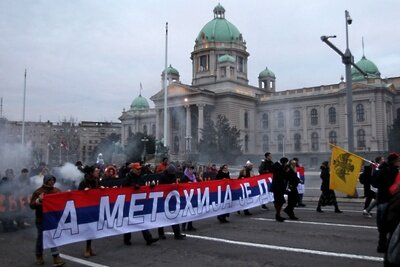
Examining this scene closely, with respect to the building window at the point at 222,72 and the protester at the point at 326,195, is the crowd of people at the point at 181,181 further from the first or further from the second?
the building window at the point at 222,72

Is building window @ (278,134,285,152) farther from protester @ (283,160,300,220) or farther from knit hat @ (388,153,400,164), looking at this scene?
knit hat @ (388,153,400,164)

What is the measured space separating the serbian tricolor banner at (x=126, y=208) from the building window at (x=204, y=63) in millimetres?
79603

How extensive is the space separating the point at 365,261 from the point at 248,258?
2032mm

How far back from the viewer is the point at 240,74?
295 ft

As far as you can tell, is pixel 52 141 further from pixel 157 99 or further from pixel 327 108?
pixel 327 108

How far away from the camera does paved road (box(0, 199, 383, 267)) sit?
7.75 m

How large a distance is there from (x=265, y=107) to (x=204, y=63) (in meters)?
17.1

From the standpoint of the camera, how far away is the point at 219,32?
9219 cm

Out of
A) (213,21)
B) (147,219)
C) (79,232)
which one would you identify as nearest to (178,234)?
(147,219)

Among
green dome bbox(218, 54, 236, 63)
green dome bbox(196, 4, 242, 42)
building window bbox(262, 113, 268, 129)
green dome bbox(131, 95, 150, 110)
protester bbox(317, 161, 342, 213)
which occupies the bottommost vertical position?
protester bbox(317, 161, 342, 213)

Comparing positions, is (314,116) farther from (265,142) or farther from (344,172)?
(344,172)

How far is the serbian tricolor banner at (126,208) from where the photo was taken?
7973 mm

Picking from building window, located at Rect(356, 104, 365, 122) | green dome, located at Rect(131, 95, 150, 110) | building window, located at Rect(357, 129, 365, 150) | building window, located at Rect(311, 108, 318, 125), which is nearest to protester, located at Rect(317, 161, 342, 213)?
building window, located at Rect(357, 129, 365, 150)

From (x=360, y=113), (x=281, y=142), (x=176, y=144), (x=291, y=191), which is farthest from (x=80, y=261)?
(x=176, y=144)
